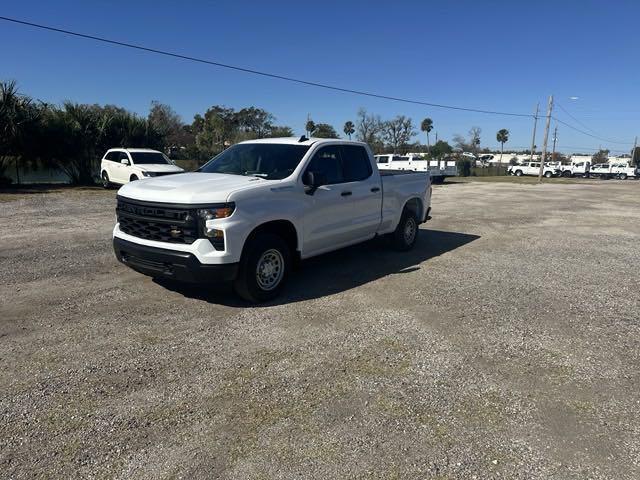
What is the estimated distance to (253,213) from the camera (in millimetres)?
5074

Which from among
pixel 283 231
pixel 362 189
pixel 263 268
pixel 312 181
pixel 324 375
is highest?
pixel 312 181

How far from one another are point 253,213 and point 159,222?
1.01 m

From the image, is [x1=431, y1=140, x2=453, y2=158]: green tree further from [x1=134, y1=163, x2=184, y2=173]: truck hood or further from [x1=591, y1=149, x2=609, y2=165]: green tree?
[x1=134, y1=163, x2=184, y2=173]: truck hood

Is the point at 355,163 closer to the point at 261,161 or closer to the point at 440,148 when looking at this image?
the point at 261,161

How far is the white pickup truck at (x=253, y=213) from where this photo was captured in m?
4.85

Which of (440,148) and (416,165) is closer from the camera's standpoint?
(416,165)

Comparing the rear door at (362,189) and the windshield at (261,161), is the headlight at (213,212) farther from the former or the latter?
the rear door at (362,189)

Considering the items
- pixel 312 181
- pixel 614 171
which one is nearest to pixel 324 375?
pixel 312 181

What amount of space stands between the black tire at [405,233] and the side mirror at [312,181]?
2689mm

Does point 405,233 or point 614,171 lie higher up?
point 614,171

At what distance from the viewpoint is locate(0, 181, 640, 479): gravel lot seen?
112 inches

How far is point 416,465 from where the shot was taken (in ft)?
9.18

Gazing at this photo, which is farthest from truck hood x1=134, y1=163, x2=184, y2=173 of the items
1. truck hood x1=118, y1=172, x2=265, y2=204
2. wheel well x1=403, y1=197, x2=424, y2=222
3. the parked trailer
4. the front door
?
the parked trailer

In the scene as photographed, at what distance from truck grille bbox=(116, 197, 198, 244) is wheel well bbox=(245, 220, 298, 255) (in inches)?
25.6
